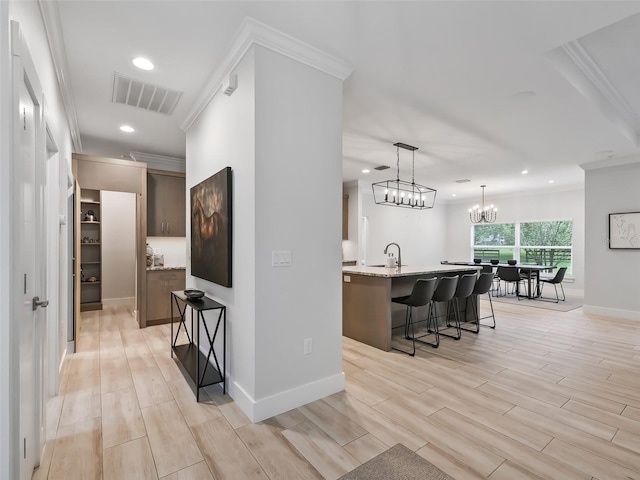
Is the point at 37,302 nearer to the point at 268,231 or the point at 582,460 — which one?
the point at 268,231

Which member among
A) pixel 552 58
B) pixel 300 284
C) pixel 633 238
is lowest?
pixel 300 284

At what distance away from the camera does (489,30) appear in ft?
7.32

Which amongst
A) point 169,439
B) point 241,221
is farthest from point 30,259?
point 169,439

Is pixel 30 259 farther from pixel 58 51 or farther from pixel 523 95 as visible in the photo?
pixel 523 95

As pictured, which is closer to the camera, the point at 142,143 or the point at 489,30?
the point at 489,30

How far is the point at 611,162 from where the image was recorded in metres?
5.48

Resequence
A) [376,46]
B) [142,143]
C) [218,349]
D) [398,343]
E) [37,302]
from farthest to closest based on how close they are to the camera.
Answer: [142,143] → [398,343] → [218,349] → [376,46] → [37,302]

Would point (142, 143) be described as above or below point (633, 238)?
above

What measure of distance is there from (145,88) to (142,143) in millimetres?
1952

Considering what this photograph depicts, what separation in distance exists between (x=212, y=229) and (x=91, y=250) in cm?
460

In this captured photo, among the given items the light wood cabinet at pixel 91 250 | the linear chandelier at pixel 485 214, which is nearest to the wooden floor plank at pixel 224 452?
the light wood cabinet at pixel 91 250

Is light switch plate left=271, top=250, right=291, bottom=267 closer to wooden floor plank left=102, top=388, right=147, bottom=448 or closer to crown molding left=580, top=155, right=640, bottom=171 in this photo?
wooden floor plank left=102, top=388, right=147, bottom=448

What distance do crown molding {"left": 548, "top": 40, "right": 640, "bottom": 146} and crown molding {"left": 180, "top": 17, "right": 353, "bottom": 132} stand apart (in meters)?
1.73

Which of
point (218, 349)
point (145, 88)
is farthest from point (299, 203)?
point (145, 88)
